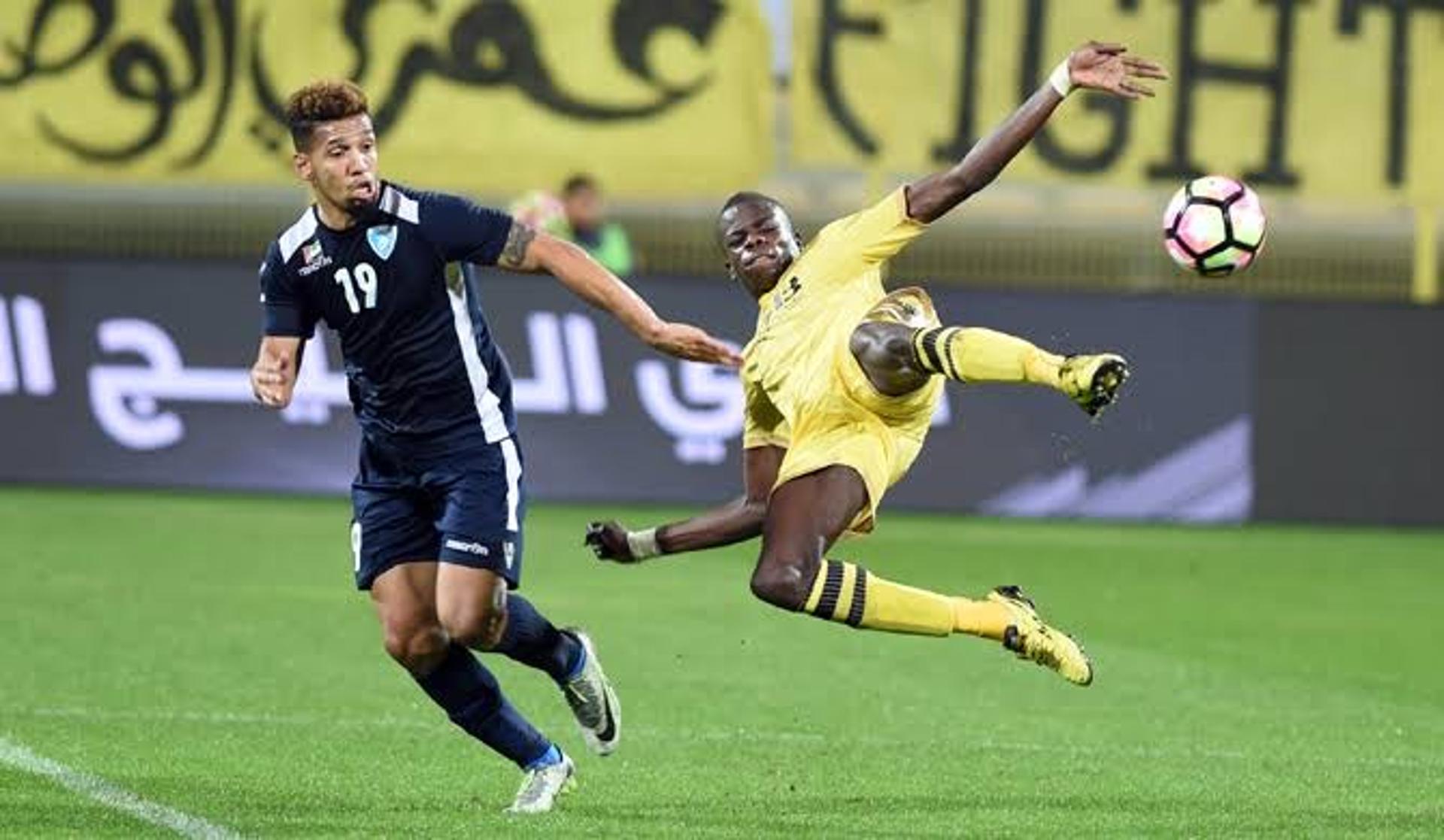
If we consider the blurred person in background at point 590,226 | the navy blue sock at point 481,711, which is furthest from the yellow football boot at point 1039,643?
the blurred person in background at point 590,226

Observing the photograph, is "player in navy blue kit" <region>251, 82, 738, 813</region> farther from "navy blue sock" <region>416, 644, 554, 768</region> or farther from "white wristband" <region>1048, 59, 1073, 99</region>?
"white wristband" <region>1048, 59, 1073, 99</region>

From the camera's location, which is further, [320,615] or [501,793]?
[320,615]

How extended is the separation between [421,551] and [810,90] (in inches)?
478

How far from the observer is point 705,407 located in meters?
19.8

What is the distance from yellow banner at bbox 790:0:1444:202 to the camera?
20.8 meters

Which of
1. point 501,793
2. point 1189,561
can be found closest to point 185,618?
point 501,793

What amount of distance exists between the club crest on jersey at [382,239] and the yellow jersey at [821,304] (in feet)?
4.20

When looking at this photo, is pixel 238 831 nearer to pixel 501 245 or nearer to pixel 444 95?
pixel 501 245

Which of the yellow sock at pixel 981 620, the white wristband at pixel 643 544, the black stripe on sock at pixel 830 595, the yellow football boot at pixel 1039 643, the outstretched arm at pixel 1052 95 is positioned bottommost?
the yellow football boot at pixel 1039 643

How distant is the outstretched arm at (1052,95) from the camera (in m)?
8.88

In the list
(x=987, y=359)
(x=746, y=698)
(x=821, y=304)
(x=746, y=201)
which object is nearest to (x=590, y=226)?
(x=746, y=698)

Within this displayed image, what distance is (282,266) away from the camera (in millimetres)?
8930

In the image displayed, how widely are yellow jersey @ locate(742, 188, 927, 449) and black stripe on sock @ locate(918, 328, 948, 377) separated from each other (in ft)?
2.19

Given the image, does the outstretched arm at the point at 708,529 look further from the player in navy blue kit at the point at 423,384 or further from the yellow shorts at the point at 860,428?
the player in navy blue kit at the point at 423,384
